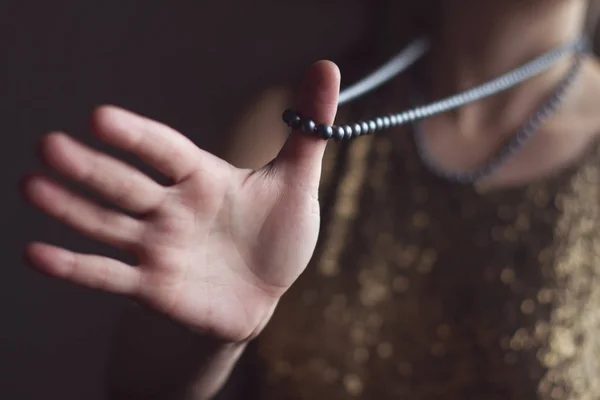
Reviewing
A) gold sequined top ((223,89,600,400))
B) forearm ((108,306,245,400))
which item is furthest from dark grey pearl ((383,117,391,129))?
gold sequined top ((223,89,600,400))

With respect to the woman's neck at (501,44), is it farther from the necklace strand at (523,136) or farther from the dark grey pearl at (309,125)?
the dark grey pearl at (309,125)

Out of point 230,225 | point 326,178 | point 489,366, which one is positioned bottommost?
point 489,366

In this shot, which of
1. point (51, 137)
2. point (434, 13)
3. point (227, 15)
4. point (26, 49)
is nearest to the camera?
point (51, 137)

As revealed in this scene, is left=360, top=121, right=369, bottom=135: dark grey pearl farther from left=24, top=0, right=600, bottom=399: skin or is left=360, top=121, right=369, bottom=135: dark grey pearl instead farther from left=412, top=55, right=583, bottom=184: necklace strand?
left=412, top=55, right=583, bottom=184: necklace strand

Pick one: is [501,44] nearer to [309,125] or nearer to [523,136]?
[523,136]

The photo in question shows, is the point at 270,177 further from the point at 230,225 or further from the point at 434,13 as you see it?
the point at 434,13

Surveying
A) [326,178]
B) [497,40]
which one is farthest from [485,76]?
[326,178]

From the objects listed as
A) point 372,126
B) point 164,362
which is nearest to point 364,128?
point 372,126

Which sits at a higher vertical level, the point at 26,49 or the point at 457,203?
the point at 26,49
